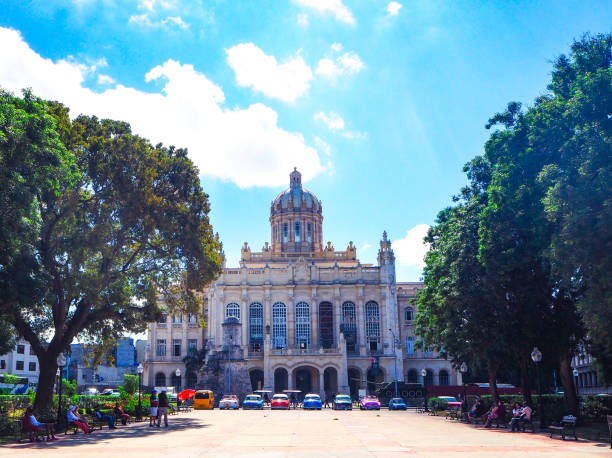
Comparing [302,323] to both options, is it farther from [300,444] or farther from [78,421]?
[300,444]

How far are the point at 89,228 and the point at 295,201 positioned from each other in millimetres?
63948

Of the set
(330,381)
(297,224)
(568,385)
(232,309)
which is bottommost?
(330,381)

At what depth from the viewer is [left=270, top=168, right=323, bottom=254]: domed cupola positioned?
294 feet

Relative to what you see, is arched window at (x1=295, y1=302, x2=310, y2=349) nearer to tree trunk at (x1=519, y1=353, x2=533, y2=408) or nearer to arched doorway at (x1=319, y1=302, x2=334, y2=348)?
arched doorway at (x1=319, y1=302, x2=334, y2=348)

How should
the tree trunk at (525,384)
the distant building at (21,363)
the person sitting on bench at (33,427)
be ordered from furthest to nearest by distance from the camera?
the distant building at (21,363) < the tree trunk at (525,384) < the person sitting on bench at (33,427)

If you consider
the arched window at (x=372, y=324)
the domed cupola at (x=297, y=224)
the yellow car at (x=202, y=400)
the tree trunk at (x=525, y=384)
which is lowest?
the yellow car at (x=202, y=400)

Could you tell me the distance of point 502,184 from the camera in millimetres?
24094

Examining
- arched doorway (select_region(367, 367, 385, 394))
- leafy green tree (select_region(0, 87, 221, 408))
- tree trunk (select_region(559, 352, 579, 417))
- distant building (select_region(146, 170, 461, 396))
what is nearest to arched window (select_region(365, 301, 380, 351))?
distant building (select_region(146, 170, 461, 396))

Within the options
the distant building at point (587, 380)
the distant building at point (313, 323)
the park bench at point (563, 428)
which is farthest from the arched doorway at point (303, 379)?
the park bench at point (563, 428)

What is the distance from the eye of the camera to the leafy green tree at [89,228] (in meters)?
20.6

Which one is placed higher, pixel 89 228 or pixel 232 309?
pixel 232 309

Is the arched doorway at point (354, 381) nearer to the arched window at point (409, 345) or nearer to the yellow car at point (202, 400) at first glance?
the arched window at point (409, 345)

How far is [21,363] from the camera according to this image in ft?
260

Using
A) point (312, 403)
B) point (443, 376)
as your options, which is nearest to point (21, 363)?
point (312, 403)
